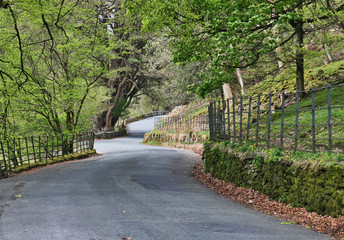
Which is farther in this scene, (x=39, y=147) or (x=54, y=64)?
(x=54, y=64)

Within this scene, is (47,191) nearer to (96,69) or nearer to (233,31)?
(233,31)

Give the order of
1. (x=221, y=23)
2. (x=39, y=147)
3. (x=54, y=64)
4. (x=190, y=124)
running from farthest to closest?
(x=190, y=124) < (x=54, y=64) < (x=39, y=147) < (x=221, y=23)

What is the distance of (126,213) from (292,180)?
3.70 meters

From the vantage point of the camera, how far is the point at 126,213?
6.25 m

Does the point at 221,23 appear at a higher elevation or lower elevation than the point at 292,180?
higher

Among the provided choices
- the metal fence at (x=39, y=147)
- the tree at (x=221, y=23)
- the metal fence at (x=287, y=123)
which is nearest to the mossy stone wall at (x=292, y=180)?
the metal fence at (x=287, y=123)

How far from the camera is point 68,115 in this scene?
20219mm

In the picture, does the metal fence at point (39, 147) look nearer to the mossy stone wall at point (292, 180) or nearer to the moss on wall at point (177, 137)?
the moss on wall at point (177, 137)

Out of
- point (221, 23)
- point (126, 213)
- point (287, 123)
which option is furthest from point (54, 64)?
point (126, 213)

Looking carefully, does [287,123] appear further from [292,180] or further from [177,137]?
[177,137]

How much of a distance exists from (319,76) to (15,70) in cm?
1600

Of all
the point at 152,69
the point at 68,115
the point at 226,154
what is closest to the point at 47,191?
the point at 226,154

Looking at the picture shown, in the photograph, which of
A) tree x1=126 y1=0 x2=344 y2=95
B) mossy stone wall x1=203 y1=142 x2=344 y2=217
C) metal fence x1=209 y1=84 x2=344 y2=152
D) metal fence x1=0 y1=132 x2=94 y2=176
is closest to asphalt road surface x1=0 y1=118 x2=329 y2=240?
mossy stone wall x1=203 y1=142 x2=344 y2=217

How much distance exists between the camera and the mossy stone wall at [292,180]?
19.4 ft
